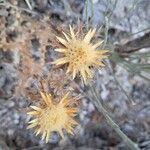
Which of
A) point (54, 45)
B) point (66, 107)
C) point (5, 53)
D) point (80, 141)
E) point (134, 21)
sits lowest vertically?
Result: point (80, 141)

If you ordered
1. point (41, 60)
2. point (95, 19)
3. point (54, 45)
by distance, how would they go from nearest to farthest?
point (54, 45)
point (41, 60)
point (95, 19)

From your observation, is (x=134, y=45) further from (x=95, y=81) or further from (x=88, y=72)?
(x=88, y=72)

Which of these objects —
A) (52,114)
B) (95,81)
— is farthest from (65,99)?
(95,81)

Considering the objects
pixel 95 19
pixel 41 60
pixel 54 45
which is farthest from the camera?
pixel 95 19

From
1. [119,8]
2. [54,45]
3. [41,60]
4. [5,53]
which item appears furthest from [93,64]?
[119,8]

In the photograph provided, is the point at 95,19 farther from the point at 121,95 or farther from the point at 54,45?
the point at 54,45

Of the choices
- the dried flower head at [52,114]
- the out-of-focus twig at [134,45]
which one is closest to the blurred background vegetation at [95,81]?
the out-of-focus twig at [134,45]

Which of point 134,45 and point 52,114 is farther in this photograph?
point 134,45

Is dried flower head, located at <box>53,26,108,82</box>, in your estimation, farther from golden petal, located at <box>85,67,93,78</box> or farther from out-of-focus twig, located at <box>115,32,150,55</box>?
out-of-focus twig, located at <box>115,32,150,55</box>
